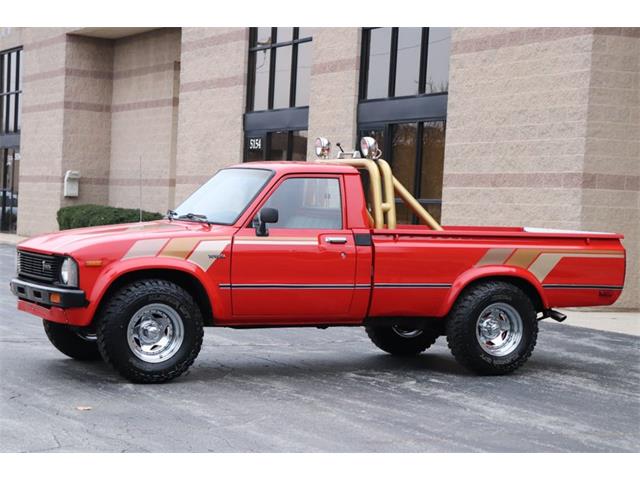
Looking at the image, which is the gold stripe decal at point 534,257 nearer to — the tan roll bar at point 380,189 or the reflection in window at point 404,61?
the tan roll bar at point 380,189

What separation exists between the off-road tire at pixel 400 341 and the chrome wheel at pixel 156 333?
273 centimetres

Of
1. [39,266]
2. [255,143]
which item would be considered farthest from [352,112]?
[39,266]

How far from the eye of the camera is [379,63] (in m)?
20.6

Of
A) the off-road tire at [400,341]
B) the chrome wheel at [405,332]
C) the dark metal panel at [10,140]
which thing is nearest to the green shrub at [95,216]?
the dark metal panel at [10,140]

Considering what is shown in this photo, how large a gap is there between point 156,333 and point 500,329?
335cm

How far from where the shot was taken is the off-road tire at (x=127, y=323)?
27.2ft

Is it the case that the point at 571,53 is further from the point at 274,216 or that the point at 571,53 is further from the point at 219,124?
the point at 219,124

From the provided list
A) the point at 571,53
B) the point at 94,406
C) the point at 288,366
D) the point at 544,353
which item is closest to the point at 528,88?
the point at 571,53

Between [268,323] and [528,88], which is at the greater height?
[528,88]

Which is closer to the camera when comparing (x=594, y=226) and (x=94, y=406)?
(x=94, y=406)

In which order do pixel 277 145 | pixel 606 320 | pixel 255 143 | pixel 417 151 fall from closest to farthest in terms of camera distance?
pixel 606 320 → pixel 417 151 → pixel 277 145 → pixel 255 143

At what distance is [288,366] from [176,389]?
1.71 m

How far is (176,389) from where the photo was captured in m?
8.36

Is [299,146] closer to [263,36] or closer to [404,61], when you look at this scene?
[263,36]
